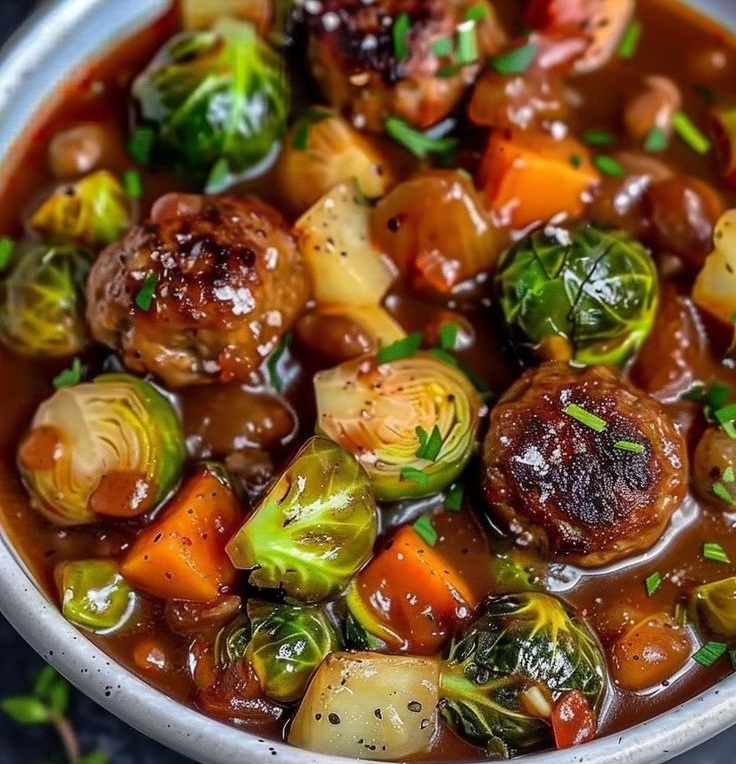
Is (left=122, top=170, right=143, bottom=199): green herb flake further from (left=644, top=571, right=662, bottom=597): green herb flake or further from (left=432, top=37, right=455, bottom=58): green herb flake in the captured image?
(left=644, top=571, right=662, bottom=597): green herb flake

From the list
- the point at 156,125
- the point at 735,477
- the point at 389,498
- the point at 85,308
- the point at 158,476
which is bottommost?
the point at 735,477

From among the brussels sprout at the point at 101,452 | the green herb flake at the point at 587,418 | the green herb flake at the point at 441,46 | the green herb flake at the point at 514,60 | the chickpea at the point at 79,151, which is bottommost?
the green herb flake at the point at 587,418

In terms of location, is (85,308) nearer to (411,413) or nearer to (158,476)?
(158,476)

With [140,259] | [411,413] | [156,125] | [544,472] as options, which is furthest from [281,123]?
[544,472]

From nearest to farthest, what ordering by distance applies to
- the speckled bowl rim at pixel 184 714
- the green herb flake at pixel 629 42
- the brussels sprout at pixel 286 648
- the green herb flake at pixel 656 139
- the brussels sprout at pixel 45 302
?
the speckled bowl rim at pixel 184 714, the brussels sprout at pixel 286 648, the brussels sprout at pixel 45 302, the green herb flake at pixel 656 139, the green herb flake at pixel 629 42

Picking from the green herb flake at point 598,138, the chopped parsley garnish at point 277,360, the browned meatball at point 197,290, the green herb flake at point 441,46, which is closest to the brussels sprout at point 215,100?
the browned meatball at point 197,290

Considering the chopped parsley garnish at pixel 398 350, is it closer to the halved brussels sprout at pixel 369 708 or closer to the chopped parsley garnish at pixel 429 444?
the chopped parsley garnish at pixel 429 444

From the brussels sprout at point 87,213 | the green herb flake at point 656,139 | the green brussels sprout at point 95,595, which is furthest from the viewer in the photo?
the green herb flake at point 656,139

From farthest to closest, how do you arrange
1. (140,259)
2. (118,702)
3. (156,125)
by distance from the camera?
(156,125), (140,259), (118,702)
